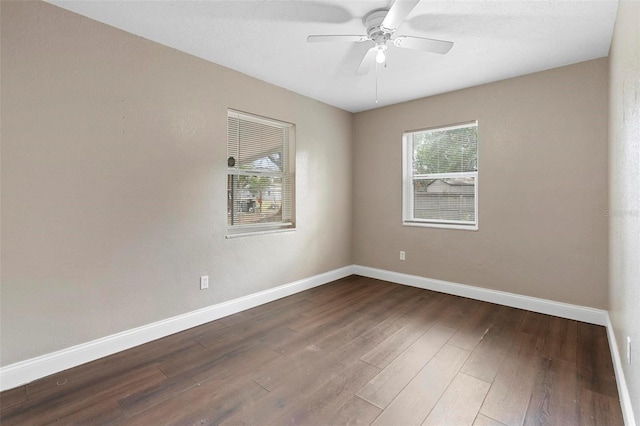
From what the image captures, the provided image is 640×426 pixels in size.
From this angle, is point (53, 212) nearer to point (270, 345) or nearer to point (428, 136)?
point (270, 345)

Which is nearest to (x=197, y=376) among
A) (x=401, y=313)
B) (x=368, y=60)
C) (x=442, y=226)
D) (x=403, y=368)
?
(x=403, y=368)

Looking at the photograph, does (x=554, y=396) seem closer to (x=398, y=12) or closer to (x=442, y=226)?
(x=442, y=226)

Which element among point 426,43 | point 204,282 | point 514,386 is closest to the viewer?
point 514,386

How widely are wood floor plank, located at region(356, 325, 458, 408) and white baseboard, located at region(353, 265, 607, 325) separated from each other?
101 centimetres

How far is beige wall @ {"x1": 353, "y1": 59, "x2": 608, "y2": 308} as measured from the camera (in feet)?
9.08

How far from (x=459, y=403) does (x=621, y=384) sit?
38.4 inches

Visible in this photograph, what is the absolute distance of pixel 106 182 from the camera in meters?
2.23

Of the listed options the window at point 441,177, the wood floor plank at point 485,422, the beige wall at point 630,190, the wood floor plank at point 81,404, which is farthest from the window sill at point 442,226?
the wood floor plank at point 81,404

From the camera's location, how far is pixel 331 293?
12.1 ft

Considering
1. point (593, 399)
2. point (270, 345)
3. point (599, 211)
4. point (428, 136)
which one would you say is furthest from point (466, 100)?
point (270, 345)

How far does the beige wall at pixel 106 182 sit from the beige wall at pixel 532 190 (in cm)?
227

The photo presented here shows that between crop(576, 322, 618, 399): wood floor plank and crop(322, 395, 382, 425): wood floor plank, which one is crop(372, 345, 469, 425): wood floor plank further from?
crop(576, 322, 618, 399): wood floor plank

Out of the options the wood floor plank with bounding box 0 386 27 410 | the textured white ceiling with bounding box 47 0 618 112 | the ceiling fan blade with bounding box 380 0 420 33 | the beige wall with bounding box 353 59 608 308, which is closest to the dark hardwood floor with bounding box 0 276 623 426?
the wood floor plank with bounding box 0 386 27 410

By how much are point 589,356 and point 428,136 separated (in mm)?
2790
